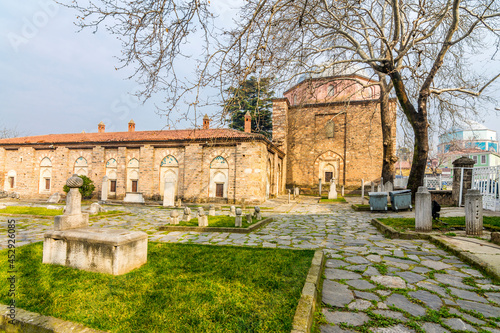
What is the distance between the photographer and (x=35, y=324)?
239cm

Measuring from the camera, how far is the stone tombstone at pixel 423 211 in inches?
244

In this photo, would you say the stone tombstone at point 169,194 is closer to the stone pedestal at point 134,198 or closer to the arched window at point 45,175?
the stone pedestal at point 134,198

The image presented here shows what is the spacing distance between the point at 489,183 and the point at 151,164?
20099 millimetres

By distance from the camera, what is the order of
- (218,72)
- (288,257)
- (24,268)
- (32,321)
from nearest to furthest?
(32,321) < (24,268) < (218,72) < (288,257)

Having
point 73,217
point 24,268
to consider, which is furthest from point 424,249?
point 24,268

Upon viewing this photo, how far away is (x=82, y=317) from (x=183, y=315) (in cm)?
99

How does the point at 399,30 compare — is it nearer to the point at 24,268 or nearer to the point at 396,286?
the point at 396,286

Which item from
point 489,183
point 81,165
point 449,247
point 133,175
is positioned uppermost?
point 81,165

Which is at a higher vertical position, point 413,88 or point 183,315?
point 413,88

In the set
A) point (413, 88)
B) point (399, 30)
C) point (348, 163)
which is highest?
point (399, 30)

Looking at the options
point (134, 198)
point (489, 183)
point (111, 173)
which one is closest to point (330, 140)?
point (489, 183)

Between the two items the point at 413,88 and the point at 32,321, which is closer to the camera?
the point at 32,321

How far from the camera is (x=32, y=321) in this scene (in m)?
2.43

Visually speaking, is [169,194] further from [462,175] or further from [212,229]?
[462,175]
